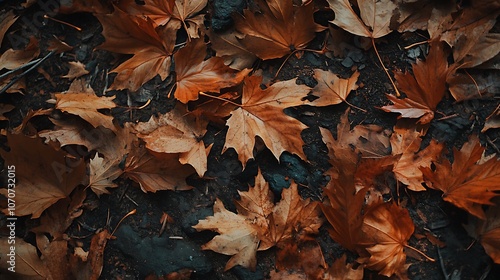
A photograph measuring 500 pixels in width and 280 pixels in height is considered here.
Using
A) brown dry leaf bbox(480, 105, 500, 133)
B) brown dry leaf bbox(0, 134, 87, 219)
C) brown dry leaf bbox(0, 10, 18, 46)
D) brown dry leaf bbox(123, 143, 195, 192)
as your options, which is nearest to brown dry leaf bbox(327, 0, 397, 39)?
brown dry leaf bbox(480, 105, 500, 133)

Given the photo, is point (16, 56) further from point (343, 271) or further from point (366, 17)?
point (343, 271)

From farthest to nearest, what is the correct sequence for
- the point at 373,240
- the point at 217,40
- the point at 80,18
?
the point at 80,18 → the point at 217,40 → the point at 373,240

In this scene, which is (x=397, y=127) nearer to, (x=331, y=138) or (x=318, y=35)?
(x=331, y=138)

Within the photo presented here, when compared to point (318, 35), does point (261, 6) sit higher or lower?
higher

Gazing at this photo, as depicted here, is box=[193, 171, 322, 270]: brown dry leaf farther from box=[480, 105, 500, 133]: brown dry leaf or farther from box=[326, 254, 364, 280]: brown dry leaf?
box=[480, 105, 500, 133]: brown dry leaf

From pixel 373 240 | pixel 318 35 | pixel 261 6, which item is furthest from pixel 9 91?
pixel 373 240

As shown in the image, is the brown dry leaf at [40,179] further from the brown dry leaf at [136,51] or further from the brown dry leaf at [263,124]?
the brown dry leaf at [263,124]

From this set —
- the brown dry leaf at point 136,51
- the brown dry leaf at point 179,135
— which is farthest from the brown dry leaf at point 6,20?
the brown dry leaf at point 179,135

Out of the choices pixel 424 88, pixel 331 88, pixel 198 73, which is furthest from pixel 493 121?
pixel 198 73
